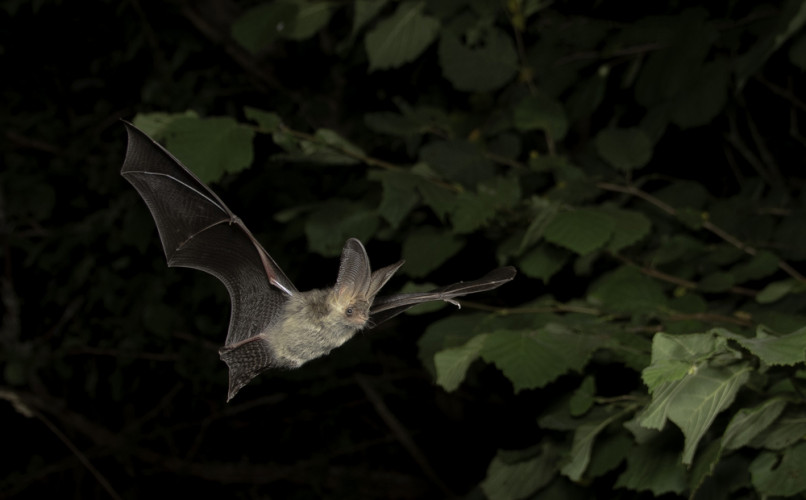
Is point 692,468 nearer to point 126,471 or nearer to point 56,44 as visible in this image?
point 126,471

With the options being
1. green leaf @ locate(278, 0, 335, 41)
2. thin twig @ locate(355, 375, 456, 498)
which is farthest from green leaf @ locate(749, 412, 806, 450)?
thin twig @ locate(355, 375, 456, 498)

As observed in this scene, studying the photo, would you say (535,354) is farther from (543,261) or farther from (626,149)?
(626,149)

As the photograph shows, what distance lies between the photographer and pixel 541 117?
3068 millimetres

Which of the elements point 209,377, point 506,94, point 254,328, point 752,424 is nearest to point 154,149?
point 254,328

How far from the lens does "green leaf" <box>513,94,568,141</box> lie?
3.05 meters

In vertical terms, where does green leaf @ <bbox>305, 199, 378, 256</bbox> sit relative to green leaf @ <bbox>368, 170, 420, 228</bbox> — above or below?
below

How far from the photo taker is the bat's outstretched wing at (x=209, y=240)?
1.53 m

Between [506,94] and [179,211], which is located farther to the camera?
[506,94]

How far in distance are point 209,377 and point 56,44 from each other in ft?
9.57

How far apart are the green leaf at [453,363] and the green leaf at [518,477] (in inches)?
27.3

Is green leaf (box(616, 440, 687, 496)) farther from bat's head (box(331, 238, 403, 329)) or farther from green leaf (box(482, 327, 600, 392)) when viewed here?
bat's head (box(331, 238, 403, 329))

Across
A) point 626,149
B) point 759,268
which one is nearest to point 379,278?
point 759,268

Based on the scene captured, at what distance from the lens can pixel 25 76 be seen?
19.0ft

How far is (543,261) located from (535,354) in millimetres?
660
